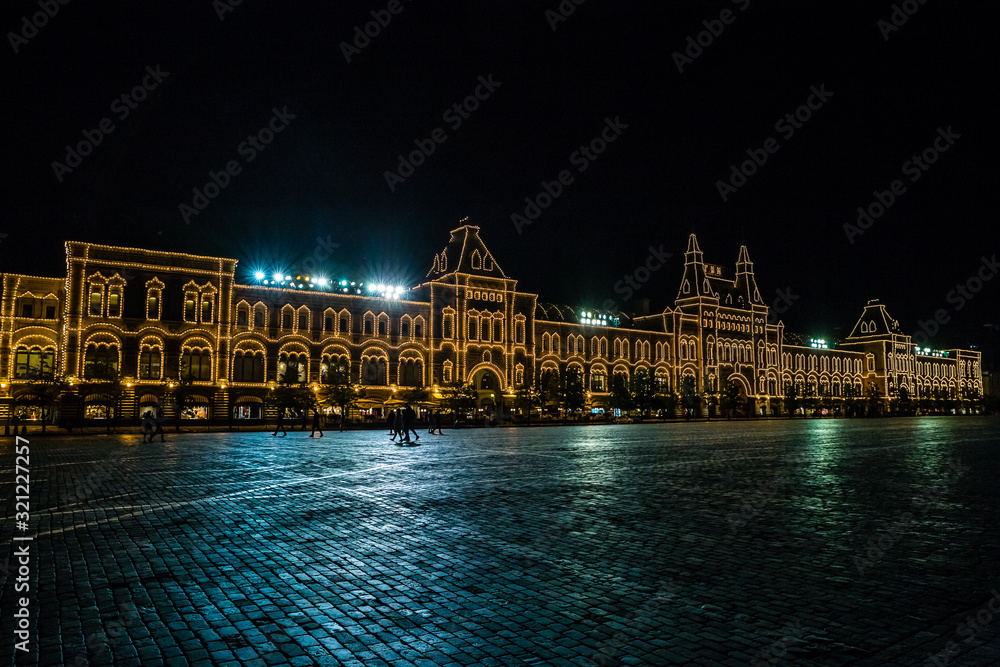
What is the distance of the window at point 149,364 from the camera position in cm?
5247

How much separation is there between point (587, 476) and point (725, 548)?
7431 mm

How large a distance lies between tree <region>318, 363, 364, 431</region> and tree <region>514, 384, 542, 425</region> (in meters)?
16.5

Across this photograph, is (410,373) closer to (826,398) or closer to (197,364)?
(197,364)

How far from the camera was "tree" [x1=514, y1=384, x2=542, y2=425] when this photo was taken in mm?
68000

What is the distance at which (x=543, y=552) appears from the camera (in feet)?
25.4

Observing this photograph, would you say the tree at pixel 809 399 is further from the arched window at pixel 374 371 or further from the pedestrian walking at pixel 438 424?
the pedestrian walking at pixel 438 424

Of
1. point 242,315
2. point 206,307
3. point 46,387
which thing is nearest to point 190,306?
point 206,307

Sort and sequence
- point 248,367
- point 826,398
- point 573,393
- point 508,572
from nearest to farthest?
1. point 508,572
2. point 248,367
3. point 573,393
4. point 826,398

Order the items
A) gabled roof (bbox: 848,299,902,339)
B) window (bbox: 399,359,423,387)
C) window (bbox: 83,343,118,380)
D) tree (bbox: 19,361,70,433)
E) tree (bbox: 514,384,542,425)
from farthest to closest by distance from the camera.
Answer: gabled roof (bbox: 848,299,902,339) → tree (bbox: 514,384,542,425) → window (bbox: 399,359,423,387) → window (bbox: 83,343,118,380) → tree (bbox: 19,361,70,433)

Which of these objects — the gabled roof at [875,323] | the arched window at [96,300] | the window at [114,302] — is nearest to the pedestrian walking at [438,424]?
the window at [114,302]

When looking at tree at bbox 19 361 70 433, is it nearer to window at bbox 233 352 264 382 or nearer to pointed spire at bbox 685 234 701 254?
window at bbox 233 352 264 382

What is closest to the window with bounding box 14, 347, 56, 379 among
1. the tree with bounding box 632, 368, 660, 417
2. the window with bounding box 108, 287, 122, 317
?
the window with bounding box 108, 287, 122, 317

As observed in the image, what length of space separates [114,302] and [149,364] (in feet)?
17.1

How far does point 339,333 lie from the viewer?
201ft
